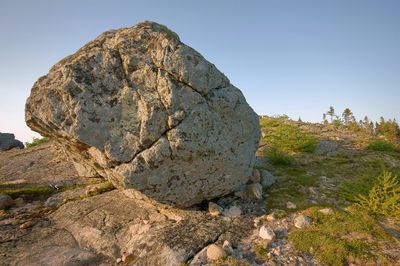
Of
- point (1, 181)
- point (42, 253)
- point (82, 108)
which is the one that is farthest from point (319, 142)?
point (1, 181)

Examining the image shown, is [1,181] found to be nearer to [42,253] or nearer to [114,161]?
[42,253]

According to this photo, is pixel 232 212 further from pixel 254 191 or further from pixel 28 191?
pixel 28 191

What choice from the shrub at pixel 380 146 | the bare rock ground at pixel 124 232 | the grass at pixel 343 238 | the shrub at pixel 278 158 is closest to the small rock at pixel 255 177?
the bare rock ground at pixel 124 232

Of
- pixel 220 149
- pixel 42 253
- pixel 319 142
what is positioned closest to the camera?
pixel 42 253

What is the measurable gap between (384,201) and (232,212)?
442cm

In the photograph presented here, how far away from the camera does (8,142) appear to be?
2147 centimetres

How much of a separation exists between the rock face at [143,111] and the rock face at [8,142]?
15.8m

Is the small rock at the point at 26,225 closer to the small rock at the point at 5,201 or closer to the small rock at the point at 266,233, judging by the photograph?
the small rock at the point at 5,201

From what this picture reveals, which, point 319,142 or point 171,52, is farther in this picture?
point 319,142

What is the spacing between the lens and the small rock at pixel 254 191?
8.98 m

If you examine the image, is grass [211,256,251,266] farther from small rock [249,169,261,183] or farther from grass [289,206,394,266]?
small rock [249,169,261,183]

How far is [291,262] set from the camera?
6.23 m

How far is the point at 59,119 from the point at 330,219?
752cm

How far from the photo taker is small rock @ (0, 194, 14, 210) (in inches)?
364
